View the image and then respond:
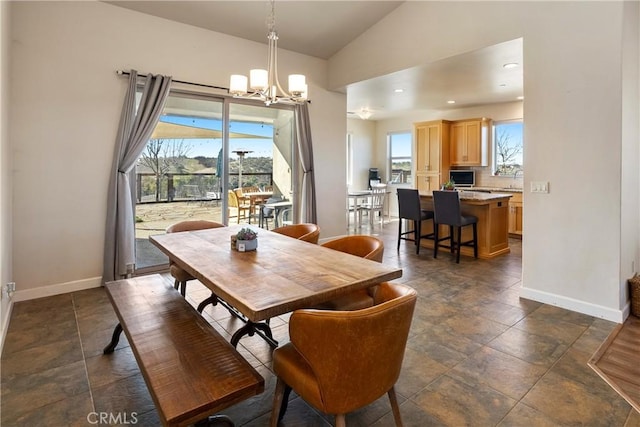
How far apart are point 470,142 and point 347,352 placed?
7216 mm

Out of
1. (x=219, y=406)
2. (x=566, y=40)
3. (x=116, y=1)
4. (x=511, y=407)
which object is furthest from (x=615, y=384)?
(x=116, y=1)

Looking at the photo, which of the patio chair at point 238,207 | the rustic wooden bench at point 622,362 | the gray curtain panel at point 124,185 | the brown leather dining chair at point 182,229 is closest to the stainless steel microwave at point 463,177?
the patio chair at point 238,207

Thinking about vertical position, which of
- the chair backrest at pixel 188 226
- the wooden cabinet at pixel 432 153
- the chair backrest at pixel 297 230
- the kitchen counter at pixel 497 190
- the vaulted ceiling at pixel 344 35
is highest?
the vaulted ceiling at pixel 344 35

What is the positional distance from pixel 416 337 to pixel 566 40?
114 inches

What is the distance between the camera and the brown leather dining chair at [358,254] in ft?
7.22

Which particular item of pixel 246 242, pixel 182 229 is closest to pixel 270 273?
pixel 246 242

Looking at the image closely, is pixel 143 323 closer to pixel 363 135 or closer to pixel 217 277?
pixel 217 277

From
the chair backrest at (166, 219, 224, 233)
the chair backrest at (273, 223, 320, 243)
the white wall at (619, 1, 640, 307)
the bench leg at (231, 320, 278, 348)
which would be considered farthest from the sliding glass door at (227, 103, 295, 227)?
the white wall at (619, 1, 640, 307)

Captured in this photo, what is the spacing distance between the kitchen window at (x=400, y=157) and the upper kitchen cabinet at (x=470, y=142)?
4.97 feet

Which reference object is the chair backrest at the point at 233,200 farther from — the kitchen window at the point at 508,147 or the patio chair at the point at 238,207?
the kitchen window at the point at 508,147

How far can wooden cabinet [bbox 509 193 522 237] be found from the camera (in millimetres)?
6402

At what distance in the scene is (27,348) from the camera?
2512mm

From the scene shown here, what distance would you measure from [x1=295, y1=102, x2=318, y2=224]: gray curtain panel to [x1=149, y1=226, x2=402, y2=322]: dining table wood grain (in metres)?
2.79

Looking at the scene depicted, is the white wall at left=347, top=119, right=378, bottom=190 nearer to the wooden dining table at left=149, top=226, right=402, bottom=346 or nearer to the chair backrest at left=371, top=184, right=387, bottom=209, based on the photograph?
the chair backrest at left=371, top=184, right=387, bottom=209
